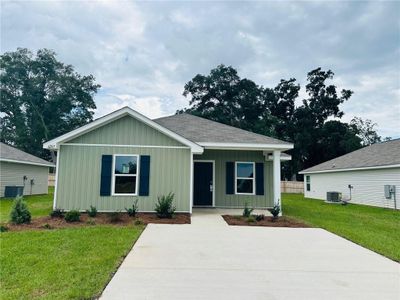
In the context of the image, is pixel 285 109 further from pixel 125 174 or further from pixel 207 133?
pixel 125 174

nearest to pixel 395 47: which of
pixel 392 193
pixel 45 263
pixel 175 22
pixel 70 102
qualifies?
pixel 392 193

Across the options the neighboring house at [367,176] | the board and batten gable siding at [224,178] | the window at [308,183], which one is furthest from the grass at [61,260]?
the window at [308,183]

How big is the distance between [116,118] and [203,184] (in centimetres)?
454

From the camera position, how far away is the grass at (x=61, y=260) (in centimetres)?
360

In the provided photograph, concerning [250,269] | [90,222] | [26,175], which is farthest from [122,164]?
[26,175]

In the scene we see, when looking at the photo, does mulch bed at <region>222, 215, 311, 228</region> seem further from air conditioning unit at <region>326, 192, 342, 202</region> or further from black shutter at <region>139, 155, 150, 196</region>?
air conditioning unit at <region>326, 192, 342, 202</region>

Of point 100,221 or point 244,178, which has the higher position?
point 244,178

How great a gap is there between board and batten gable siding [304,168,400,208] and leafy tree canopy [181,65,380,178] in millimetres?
13670

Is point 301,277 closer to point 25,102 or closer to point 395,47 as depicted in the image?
point 395,47

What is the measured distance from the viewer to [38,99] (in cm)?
3778

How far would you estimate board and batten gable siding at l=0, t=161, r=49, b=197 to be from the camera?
649 inches

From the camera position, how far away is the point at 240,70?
40969mm

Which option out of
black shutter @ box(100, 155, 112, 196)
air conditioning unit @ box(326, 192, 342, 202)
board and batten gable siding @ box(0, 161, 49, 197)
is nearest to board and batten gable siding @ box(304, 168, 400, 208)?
air conditioning unit @ box(326, 192, 342, 202)

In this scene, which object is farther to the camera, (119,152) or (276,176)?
(276,176)
